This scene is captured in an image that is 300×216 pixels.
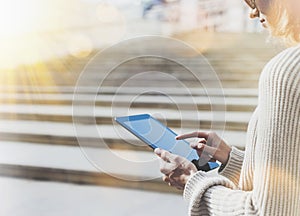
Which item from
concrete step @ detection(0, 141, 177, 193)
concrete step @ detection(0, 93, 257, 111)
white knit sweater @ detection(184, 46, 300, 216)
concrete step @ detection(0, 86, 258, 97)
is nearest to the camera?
white knit sweater @ detection(184, 46, 300, 216)

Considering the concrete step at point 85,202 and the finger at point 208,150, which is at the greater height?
the finger at point 208,150

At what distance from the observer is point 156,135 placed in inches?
33.9

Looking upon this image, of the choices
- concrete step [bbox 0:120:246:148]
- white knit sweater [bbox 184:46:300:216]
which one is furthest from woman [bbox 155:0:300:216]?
concrete step [bbox 0:120:246:148]

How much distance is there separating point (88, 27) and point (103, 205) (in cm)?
177

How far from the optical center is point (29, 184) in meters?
2.68

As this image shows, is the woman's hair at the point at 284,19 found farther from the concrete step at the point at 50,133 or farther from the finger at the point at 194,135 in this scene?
the concrete step at the point at 50,133

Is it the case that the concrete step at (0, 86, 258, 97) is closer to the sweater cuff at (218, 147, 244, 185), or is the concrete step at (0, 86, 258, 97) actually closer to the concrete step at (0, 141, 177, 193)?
the concrete step at (0, 141, 177, 193)

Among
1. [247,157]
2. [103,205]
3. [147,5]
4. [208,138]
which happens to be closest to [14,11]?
[147,5]

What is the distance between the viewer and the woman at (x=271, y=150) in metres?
0.56

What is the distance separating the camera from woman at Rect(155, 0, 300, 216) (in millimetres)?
565

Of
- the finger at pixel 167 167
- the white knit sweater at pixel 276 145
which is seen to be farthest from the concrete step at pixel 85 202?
the white knit sweater at pixel 276 145

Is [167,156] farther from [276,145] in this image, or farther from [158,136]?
[276,145]

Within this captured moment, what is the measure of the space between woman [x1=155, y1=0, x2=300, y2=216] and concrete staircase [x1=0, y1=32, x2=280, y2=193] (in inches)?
23.8

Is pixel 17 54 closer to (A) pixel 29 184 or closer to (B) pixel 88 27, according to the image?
(B) pixel 88 27
